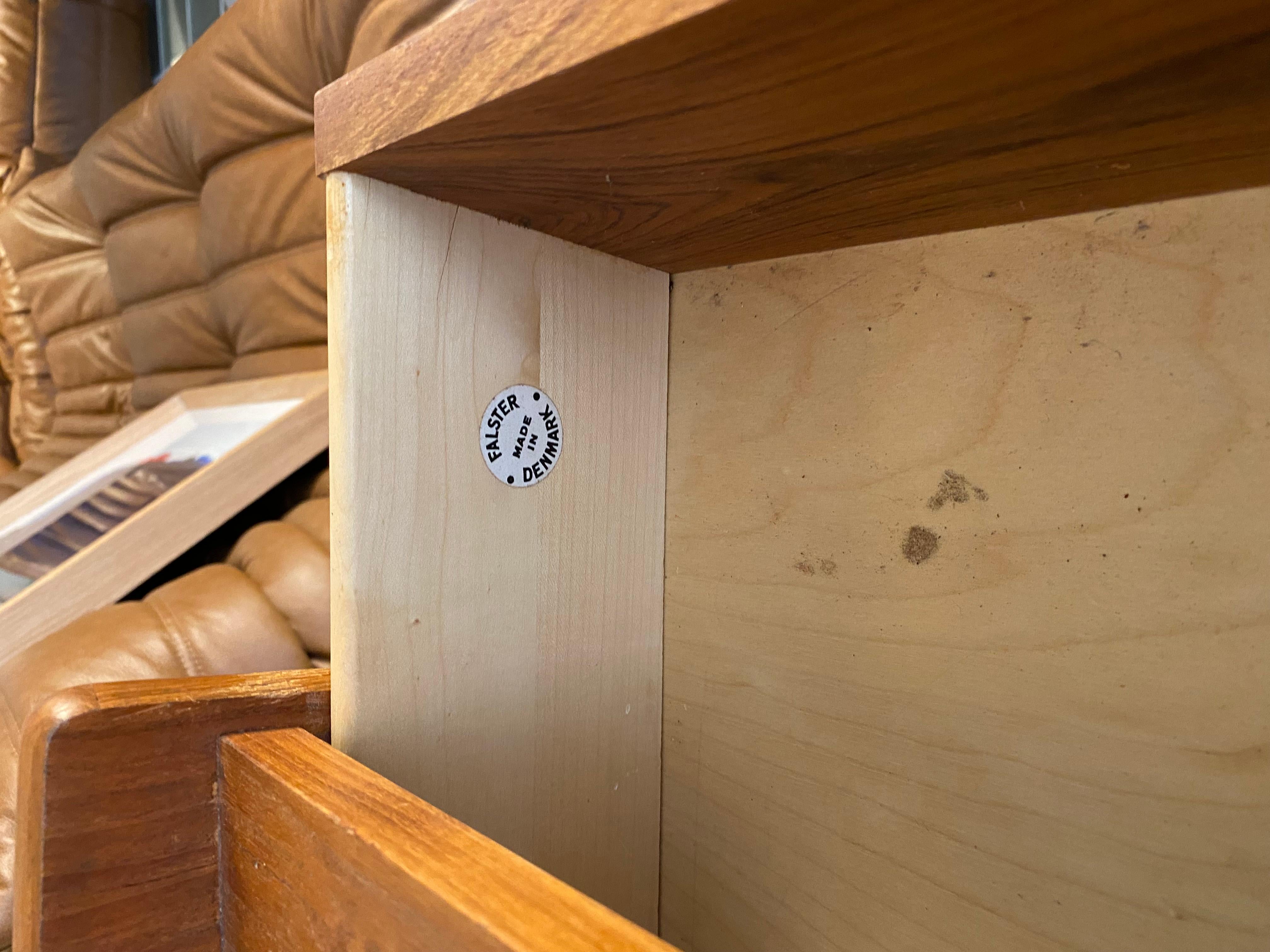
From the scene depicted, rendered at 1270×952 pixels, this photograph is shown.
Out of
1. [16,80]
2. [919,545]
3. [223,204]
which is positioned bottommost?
[919,545]

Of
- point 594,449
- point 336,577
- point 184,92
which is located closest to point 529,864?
point 336,577

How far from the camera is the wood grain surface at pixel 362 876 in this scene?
0.75 ft

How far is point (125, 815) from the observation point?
0.37 metres

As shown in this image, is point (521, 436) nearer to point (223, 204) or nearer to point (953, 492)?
point (953, 492)

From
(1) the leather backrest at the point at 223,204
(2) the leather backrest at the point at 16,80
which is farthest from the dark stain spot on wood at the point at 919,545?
(2) the leather backrest at the point at 16,80

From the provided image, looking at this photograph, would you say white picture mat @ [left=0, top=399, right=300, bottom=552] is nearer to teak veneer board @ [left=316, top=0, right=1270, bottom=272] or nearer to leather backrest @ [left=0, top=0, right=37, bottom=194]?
teak veneer board @ [left=316, top=0, right=1270, bottom=272]

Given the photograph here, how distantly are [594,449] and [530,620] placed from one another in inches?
4.7

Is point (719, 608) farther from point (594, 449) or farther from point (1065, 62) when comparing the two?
point (1065, 62)

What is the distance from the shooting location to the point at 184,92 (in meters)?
1.53

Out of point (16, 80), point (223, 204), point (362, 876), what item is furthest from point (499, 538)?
point (16, 80)

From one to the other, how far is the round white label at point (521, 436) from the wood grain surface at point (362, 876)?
0.18 m

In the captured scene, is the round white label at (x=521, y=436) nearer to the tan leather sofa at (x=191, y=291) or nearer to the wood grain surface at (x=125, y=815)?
the wood grain surface at (x=125, y=815)

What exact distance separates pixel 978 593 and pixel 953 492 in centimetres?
6

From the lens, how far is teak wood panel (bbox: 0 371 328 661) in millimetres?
901
